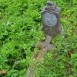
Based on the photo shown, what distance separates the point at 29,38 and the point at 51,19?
928 mm

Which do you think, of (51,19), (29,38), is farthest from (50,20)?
(29,38)

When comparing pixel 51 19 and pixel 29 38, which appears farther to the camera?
pixel 29 38

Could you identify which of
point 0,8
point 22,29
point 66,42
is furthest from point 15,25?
point 66,42

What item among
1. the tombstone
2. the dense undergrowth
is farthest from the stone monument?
the dense undergrowth

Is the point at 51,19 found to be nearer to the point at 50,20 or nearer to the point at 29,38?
the point at 50,20

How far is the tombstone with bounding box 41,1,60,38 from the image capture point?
5.91m

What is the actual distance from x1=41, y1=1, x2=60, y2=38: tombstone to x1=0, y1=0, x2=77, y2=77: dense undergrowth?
5.7 inches

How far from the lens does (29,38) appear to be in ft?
22.0

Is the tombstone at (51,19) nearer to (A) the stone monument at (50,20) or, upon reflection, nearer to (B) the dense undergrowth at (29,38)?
(A) the stone monument at (50,20)

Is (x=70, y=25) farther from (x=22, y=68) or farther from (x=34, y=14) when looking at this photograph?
(x=22, y=68)

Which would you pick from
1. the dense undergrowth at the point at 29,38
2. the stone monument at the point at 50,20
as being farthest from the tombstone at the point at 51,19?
the dense undergrowth at the point at 29,38

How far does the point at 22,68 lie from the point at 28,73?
45 cm

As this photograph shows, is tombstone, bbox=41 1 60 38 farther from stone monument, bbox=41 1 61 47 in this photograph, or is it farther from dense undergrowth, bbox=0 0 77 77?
dense undergrowth, bbox=0 0 77 77

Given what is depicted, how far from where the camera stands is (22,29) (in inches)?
273
